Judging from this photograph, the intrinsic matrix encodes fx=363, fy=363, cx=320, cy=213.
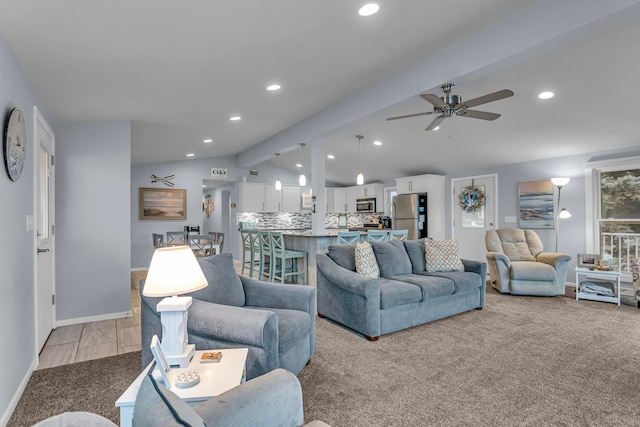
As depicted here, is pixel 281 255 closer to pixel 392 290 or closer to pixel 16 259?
pixel 392 290

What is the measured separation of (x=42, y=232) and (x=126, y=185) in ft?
3.13

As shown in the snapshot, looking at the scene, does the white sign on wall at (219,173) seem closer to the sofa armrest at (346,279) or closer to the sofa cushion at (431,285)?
the sofa armrest at (346,279)

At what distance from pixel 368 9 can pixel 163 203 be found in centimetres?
666

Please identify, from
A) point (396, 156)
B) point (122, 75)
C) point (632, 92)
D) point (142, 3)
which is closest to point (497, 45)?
point (632, 92)

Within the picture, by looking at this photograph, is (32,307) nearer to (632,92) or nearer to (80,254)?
(80,254)

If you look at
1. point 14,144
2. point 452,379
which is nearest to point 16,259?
point 14,144

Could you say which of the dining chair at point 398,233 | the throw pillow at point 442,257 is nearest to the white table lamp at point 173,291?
the throw pillow at point 442,257

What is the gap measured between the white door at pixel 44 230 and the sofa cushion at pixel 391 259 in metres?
3.28

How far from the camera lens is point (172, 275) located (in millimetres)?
1812

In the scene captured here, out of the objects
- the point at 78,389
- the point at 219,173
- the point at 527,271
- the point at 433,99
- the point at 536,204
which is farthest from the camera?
the point at 219,173

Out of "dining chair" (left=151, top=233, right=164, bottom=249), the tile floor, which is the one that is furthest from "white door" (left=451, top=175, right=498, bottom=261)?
the tile floor

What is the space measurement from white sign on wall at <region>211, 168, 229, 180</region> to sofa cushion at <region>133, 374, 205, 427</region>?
7989mm

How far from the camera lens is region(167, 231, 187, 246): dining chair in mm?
6781

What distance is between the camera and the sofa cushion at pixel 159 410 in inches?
30.8
